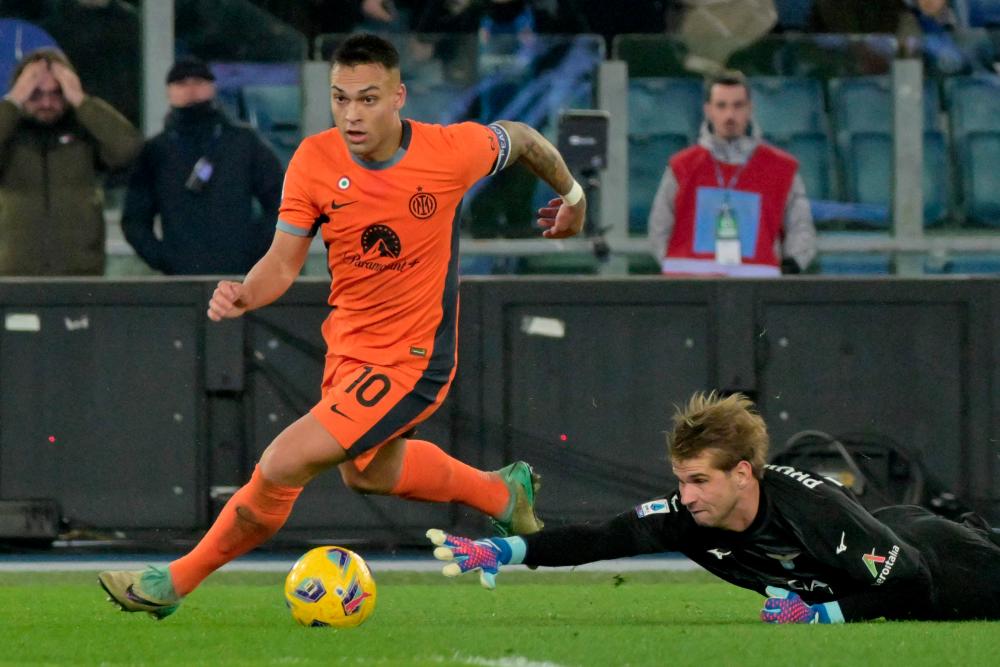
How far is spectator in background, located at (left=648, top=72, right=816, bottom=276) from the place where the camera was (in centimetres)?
1119

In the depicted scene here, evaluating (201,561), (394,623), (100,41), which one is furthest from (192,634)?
(100,41)

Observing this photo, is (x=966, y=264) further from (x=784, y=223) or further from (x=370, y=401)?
(x=370, y=401)

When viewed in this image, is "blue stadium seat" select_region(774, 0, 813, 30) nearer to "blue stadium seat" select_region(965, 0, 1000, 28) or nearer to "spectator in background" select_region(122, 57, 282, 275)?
"blue stadium seat" select_region(965, 0, 1000, 28)

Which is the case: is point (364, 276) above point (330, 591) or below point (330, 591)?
above

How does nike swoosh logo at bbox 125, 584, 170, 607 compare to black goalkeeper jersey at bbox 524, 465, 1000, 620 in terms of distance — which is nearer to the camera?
black goalkeeper jersey at bbox 524, 465, 1000, 620

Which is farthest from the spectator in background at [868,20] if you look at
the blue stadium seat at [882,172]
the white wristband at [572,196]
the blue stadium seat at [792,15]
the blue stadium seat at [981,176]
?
the white wristband at [572,196]

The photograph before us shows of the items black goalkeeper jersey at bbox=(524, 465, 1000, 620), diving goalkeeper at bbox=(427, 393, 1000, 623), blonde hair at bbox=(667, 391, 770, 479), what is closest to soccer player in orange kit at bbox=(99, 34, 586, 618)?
diving goalkeeper at bbox=(427, 393, 1000, 623)

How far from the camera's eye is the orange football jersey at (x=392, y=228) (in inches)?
282

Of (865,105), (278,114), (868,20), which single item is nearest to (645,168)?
(865,105)

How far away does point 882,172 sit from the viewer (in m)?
13.1

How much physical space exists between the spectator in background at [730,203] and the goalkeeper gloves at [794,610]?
4245 millimetres

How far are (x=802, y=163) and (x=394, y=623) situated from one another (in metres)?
6.66

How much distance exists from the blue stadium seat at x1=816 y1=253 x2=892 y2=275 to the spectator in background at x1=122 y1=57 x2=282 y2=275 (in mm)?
3772

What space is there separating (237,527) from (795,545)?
2.02m
